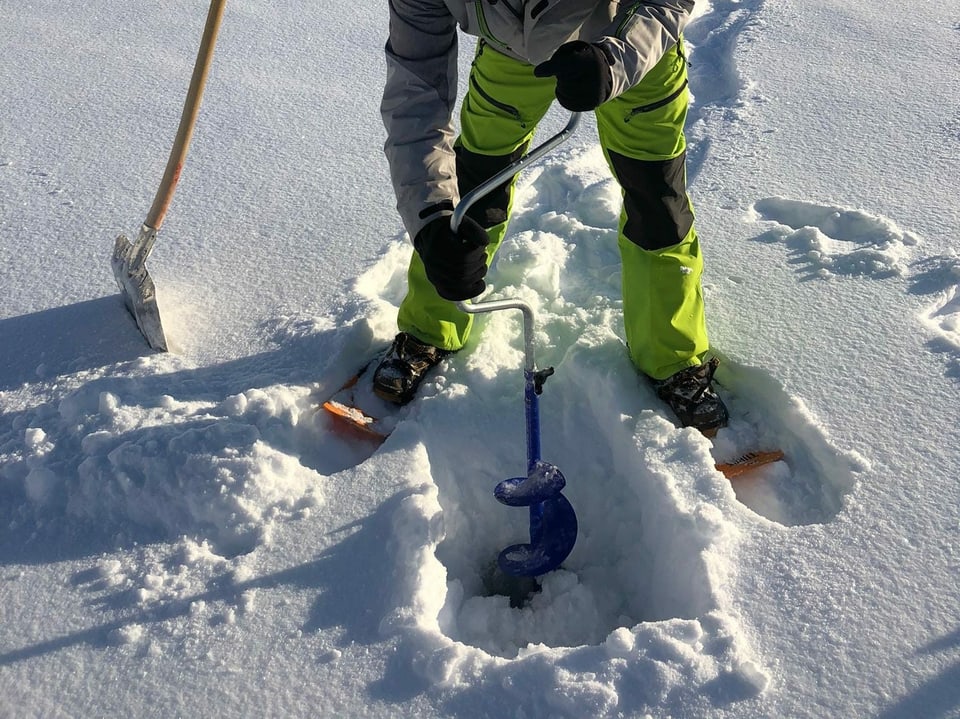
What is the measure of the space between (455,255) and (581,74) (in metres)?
0.44

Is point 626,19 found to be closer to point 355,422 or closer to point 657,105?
point 657,105

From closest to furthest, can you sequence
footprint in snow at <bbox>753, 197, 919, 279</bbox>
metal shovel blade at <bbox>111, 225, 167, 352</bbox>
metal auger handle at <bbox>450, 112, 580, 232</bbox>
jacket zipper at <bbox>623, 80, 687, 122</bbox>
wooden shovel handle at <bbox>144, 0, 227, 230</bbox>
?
1. metal auger handle at <bbox>450, 112, 580, 232</bbox>
2. jacket zipper at <bbox>623, 80, 687, 122</bbox>
3. wooden shovel handle at <bbox>144, 0, 227, 230</bbox>
4. metal shovel blade at <bbox>111, 225, 167, 352</bbox>
5. footprint in snow at <bbox>753, 197, 919, 279</bbox>

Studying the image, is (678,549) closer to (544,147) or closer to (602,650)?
(602,650)

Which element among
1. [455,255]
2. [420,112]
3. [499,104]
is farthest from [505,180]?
[499,104]

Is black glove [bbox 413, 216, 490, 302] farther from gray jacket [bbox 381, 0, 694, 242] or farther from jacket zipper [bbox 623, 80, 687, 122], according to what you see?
jacket zipper [bbox 623, 80, 687, 122]

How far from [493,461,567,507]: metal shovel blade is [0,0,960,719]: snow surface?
16 centimetres

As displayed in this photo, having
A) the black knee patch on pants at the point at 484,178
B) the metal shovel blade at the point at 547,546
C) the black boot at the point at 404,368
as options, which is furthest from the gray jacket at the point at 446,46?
the metal shovel blade at the point at 547,546

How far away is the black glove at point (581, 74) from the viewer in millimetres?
1492

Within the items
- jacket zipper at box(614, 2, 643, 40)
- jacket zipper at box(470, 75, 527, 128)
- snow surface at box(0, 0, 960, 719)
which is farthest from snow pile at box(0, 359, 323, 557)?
jacket zipper at box(614, 2, 643, 40)

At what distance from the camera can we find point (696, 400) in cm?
199

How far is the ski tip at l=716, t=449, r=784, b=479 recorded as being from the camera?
189 cm

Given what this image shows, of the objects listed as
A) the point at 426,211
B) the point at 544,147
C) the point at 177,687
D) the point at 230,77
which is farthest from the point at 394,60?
the point at 230,77

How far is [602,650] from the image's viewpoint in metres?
1.47

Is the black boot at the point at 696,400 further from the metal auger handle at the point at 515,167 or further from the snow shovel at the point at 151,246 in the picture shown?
the snow shovel at the point at 151,246
